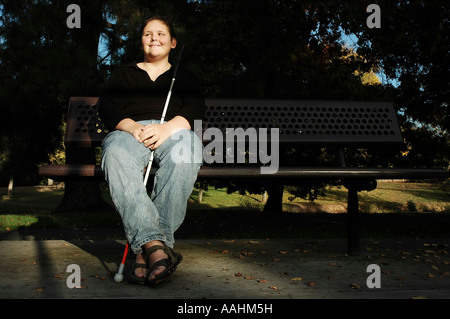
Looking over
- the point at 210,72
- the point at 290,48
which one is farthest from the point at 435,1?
the point at 210,72

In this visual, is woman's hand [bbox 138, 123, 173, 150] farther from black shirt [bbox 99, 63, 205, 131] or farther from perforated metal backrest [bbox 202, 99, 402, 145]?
perforated metal backrest [bbox 202, 99, 402, 145]

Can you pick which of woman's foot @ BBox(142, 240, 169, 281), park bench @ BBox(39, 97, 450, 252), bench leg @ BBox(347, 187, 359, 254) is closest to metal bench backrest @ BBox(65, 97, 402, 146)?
park bench @ BBox(39, 97, 450, 252)

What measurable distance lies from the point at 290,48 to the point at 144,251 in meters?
5.72

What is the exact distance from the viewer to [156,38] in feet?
9.17

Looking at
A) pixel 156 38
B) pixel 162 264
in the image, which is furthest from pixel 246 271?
pixel 156 38

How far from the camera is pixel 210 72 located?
6.95 metres

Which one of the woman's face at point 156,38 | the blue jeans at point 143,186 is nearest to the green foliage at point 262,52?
the woman's face at point 156,38

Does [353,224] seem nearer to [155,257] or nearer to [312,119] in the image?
[312,119]

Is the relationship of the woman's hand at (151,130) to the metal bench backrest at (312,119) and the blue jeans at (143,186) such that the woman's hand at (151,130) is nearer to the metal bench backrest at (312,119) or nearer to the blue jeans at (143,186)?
the blue jeans at (143,186)

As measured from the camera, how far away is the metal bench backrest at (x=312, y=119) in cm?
325

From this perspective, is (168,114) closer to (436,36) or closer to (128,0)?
(436,36)

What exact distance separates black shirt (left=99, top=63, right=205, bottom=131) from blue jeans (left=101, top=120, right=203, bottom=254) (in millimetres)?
278

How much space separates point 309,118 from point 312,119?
3cm

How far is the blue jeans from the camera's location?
221 cm
